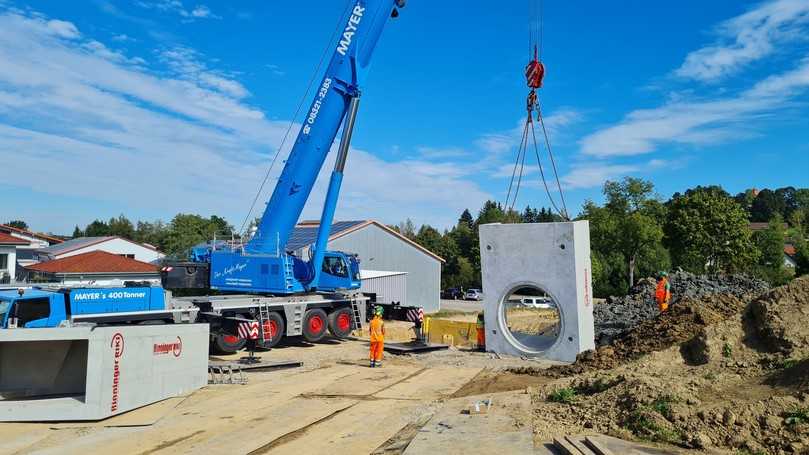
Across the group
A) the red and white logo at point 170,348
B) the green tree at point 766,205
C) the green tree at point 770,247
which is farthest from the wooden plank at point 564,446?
the green tree at point 766,205

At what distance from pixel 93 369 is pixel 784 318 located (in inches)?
436

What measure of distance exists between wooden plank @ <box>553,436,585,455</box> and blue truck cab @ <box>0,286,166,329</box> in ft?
32.0

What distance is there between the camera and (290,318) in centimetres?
1728

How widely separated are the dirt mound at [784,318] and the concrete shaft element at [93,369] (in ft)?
32.9

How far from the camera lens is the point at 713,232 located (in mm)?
41344

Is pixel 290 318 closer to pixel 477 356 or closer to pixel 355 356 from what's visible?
pixel 355 356

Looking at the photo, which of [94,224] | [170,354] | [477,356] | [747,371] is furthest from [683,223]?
[94,224]

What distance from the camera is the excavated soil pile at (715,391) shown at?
6.77m

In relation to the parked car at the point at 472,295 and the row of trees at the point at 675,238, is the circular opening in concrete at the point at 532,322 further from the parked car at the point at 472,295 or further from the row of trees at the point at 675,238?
the row of trees at the point at 675,238

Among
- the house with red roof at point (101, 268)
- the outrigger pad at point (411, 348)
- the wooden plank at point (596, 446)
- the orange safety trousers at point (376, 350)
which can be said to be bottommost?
the wooden plank at point (596, 446)

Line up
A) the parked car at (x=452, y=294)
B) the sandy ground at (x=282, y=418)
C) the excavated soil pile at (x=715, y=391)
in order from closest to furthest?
1. the excavated soil pile at (x=715, y=391)
2. the sandy ground at (x=282, y=418)
3. the parked car at (x=452, y=294)

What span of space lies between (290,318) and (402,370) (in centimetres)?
465

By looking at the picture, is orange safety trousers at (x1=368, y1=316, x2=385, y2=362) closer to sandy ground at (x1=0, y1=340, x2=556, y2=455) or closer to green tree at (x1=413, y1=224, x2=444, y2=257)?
sandy ground at (x1=0, y1=340, x2=556, y2=455)

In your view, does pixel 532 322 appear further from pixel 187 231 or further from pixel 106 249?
pixel 187 231
